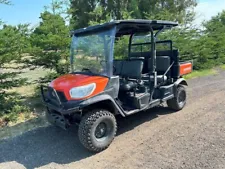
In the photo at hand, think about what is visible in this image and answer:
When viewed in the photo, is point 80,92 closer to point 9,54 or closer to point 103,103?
point 103,103

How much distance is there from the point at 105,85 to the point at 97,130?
2.33 feet

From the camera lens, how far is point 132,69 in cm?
433

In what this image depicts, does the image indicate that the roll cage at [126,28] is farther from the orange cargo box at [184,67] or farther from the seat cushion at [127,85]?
the orange cargo box at [184,67]

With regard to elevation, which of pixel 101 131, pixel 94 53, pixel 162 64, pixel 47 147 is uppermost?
pixel 94 53

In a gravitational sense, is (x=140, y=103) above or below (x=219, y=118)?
above

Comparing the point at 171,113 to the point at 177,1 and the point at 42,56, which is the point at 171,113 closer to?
the point at 42,56

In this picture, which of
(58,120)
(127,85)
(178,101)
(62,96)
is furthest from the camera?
(178,101)

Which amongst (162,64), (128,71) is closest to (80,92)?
(128,71)

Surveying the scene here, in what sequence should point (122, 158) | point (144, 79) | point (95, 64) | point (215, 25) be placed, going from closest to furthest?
point (122, 158), point (95, 64), point (144, 79), point (215, 25)

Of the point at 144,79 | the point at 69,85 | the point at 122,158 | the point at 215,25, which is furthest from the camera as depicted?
the point at 215,25

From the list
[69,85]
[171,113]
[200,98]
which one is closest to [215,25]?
[200,98]

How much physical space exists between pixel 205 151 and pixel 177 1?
2054 cm

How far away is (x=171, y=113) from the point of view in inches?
194

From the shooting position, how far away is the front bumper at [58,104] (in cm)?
319
